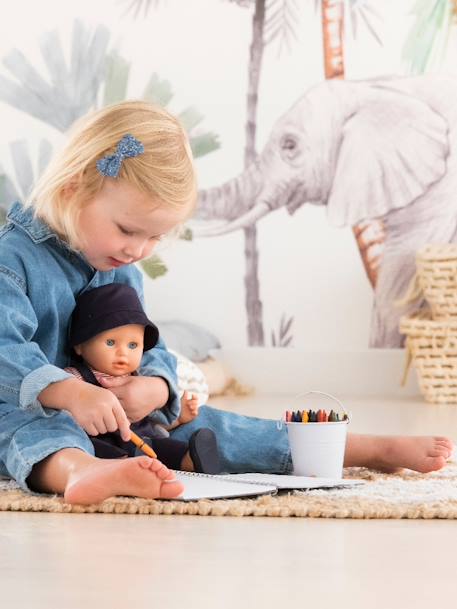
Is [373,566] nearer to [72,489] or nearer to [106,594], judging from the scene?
[106,594]

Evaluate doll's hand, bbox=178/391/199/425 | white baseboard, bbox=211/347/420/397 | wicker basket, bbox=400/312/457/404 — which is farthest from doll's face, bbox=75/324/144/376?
white baseboard, bbox=211/347/420/397

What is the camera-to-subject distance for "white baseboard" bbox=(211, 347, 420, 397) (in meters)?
4.22

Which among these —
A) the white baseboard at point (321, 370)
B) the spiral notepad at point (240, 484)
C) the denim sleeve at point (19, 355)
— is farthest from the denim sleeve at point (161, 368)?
the white baseboard at point (321, 370)

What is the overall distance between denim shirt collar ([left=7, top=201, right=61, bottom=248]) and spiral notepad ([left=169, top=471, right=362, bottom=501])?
16.2 inches

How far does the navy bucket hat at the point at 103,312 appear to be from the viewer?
6.23 feet

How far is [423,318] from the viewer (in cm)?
413

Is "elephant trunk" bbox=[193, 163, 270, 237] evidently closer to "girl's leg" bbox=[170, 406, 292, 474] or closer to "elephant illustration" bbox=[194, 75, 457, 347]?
"elephant illustration" bbox=[194, 75, 457, 347]

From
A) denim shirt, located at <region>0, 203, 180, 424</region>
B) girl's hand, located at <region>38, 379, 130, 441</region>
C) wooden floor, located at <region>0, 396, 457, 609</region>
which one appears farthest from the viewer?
denim shirt, located at <region>0, 203, 180, 424</region>

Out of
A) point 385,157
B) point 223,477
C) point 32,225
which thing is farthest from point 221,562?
point 385,157

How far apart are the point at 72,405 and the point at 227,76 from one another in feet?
9.08

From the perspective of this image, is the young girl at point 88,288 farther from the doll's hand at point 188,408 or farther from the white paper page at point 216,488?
the white paper page at point 216,488

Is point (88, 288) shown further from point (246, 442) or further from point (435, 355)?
point (435, 355)

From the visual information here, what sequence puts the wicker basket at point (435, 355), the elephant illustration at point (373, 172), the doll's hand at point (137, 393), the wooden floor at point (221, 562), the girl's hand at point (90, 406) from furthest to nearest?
the elephant illustration at point (373, 172)
the wicker basket at point (435, 355)
the doll's hand at point (137, 393)
the girl's hand at point (90, 406)
the wooden floor at point (221, 562)

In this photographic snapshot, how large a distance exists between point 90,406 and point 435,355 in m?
2.50
